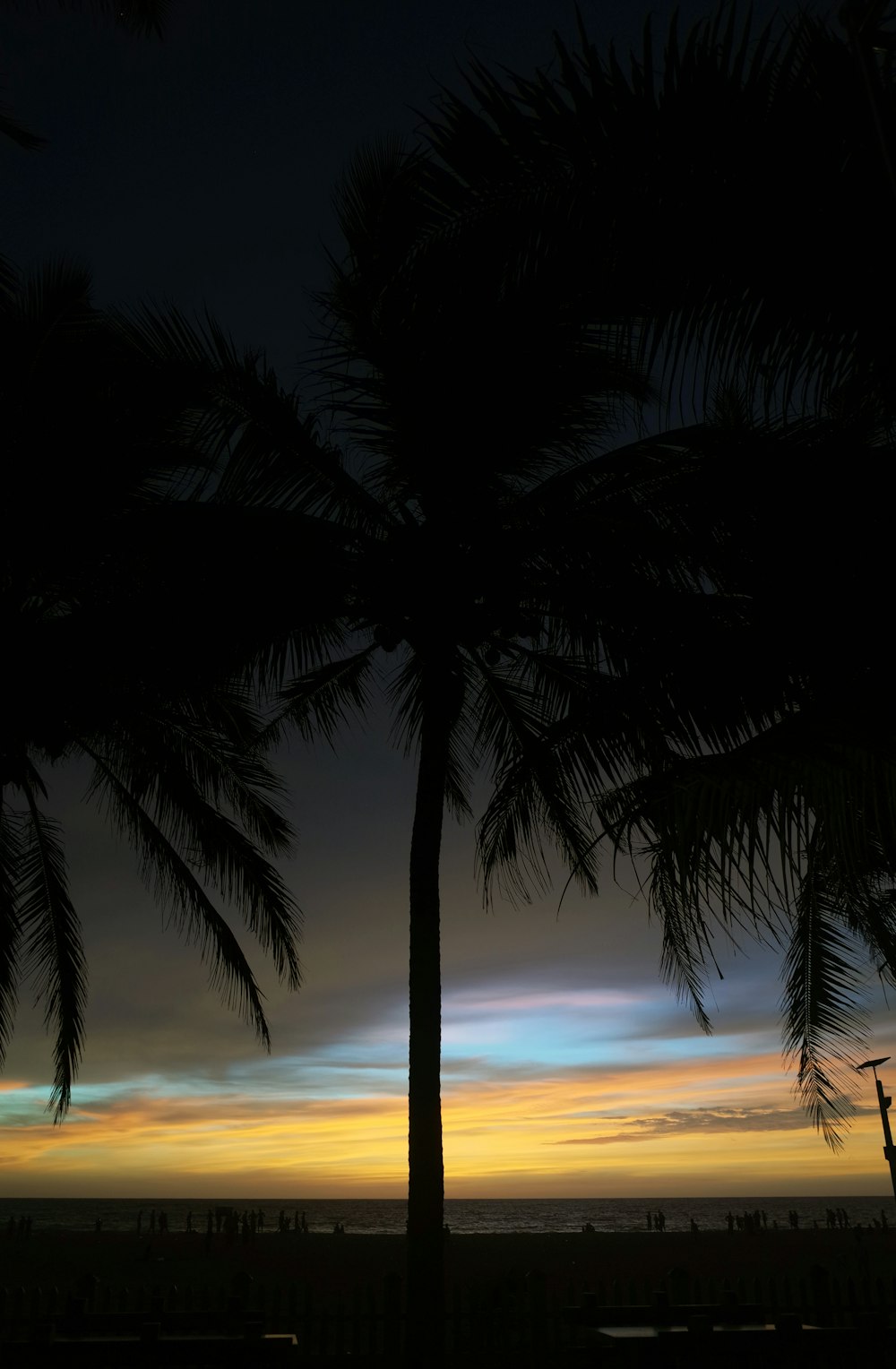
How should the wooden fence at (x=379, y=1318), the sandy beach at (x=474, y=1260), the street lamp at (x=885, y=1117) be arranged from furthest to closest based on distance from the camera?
the sandy beach at (x=474, y=1260), the street lamp at (x=885, y=1117), the wooden fence at (x=379, y=1318)

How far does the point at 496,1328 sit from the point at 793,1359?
3141mm

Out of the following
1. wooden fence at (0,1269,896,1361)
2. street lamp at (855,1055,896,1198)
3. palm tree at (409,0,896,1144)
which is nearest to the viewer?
palm tree at (409,0,896,1144)

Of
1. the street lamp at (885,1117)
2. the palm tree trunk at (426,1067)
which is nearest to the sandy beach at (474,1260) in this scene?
the street lamp at (885,1117)

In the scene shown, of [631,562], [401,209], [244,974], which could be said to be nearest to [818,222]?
[401,209]

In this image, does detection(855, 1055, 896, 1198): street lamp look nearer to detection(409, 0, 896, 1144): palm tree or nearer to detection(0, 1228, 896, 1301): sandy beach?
detection(0, 1228, 896, 1301): sandy beach

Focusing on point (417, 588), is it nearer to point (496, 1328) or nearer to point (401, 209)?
point (401, 209)

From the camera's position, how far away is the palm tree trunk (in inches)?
331

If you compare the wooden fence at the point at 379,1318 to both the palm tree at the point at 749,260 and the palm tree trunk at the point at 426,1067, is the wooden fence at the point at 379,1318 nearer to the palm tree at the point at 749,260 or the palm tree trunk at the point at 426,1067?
the palm tree trunk at the point at 426,1067

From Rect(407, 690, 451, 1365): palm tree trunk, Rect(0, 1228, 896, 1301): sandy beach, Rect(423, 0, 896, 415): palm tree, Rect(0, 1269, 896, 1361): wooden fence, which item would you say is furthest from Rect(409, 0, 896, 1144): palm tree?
Rect(0, 1228, 896, 1301): sandy beach

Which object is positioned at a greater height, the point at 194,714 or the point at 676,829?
the point at 194,714

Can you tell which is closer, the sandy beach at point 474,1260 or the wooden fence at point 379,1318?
the wooden fence at point 379,1318

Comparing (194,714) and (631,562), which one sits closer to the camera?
(631,562)

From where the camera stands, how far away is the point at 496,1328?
1170 cm

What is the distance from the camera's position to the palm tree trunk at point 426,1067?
27.6 feet
